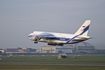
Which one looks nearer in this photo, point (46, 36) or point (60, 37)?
point (60, 37)

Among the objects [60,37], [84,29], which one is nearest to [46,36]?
[60,37]

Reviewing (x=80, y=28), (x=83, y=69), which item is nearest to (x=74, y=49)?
(x=80, y=28)

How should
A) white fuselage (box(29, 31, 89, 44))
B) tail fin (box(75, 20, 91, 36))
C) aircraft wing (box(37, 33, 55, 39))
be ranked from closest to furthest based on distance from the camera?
white fuselage (box(29, 31, 89, 44)) → aircraft wing (box(37, 33, 55, 39)) → tail fin (box(75, 20, 91, 36))

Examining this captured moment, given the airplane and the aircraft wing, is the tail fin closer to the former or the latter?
the airplane

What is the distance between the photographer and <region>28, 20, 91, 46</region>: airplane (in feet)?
271

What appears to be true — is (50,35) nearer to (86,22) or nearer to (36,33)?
(36,33)

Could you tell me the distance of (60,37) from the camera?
273 ft

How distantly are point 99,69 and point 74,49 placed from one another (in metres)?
127

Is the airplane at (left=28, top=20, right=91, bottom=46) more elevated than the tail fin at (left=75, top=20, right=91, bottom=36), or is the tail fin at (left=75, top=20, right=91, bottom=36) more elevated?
the tail fin at (left=75, top=20, right=91, bottom=36)

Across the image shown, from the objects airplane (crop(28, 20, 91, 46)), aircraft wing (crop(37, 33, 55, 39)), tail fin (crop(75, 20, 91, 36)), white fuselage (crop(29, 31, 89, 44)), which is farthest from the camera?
tail fin (crop(75, 20, 91, 36))

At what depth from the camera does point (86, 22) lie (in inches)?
3329

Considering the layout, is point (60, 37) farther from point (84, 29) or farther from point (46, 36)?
point (84, 29)

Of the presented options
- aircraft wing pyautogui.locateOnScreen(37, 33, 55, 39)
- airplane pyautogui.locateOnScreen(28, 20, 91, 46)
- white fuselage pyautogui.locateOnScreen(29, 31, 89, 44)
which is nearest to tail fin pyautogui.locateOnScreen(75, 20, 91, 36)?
airplane pyautogui.locateOnScreen(28, 20, 91, 46)

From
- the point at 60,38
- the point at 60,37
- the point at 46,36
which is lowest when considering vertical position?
the point at 60,38
